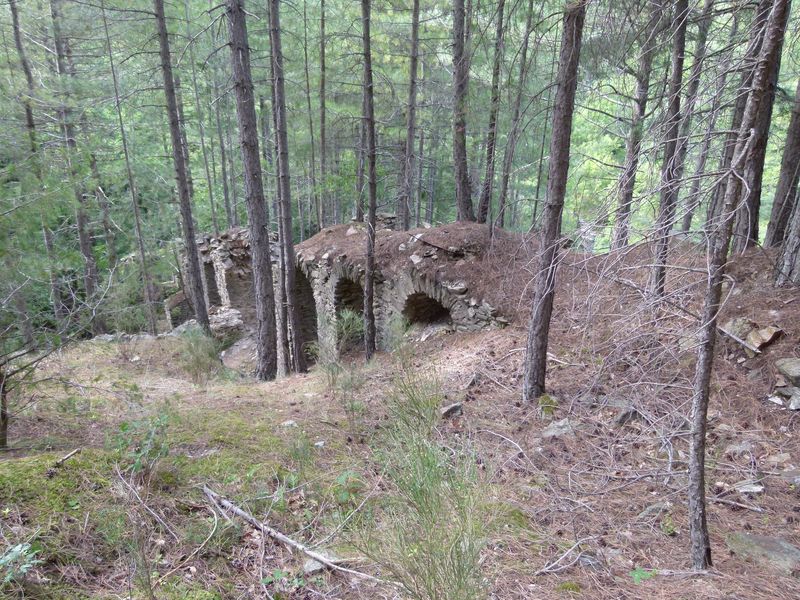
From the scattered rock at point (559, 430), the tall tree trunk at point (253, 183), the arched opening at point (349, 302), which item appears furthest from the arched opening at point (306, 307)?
the scattered rock at point (559, 430)

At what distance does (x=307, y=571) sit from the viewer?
84.5 inches

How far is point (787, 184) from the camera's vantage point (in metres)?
5.42

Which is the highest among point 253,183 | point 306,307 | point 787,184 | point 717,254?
point 253,183

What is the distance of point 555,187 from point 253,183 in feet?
15.1

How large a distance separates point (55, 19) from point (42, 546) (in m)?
13.6

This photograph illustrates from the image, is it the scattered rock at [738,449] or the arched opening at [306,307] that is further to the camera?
the arched opening at [306,307]

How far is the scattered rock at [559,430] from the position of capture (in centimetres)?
370

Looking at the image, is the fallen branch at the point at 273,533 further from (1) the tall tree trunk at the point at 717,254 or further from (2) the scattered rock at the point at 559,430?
(2) the scattered rock at the point at 559,430

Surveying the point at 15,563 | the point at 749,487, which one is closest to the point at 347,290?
the point at 749,487

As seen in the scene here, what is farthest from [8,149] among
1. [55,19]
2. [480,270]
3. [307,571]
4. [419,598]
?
[55,19]

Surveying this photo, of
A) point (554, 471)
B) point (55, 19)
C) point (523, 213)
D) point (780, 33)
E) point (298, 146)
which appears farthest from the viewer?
point (523, 213)

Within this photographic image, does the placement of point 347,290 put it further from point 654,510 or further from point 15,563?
point 15,563

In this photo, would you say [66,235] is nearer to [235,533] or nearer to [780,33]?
[235,533]

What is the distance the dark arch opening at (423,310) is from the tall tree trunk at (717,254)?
254 inches
